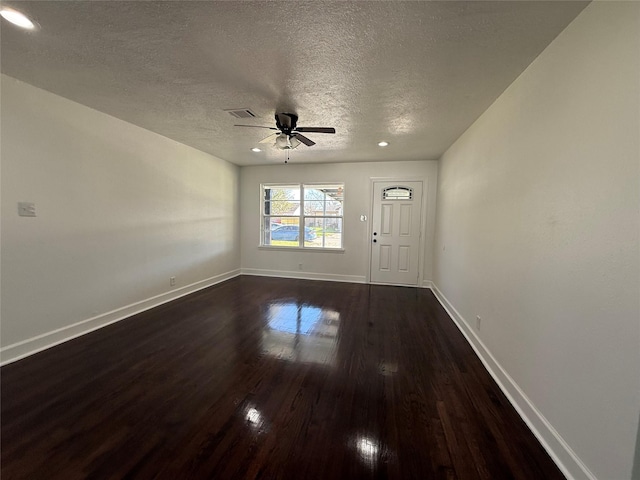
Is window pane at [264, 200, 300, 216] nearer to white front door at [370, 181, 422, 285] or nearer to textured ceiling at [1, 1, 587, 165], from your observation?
white front door at [370, 181, 422, 285]

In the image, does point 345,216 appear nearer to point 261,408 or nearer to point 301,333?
point 301,333

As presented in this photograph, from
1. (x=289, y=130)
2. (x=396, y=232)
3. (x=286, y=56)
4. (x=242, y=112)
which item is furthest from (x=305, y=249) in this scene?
(x=286, y=56)

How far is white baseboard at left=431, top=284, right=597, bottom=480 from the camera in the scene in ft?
4.33

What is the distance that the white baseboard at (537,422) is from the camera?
132 centimetres

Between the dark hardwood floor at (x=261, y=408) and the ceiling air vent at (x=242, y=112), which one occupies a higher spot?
the ceiling air vent at (x=242, y=112)

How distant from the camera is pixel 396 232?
17.2ft

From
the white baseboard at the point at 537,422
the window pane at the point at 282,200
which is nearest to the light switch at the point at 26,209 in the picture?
the window pane at the point at 282,200

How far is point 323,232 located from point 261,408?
13.5 ft

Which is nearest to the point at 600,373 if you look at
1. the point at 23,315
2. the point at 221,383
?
the point at 221,383

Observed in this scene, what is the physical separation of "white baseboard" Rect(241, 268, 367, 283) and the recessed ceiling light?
4.80 meters

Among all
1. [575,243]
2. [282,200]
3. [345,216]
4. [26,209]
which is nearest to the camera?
[575,243]

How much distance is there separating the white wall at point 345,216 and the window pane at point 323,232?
17cm

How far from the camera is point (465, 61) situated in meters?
1.89

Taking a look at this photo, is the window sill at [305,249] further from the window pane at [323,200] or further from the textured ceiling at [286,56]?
the textured ceiling at [286,56]
